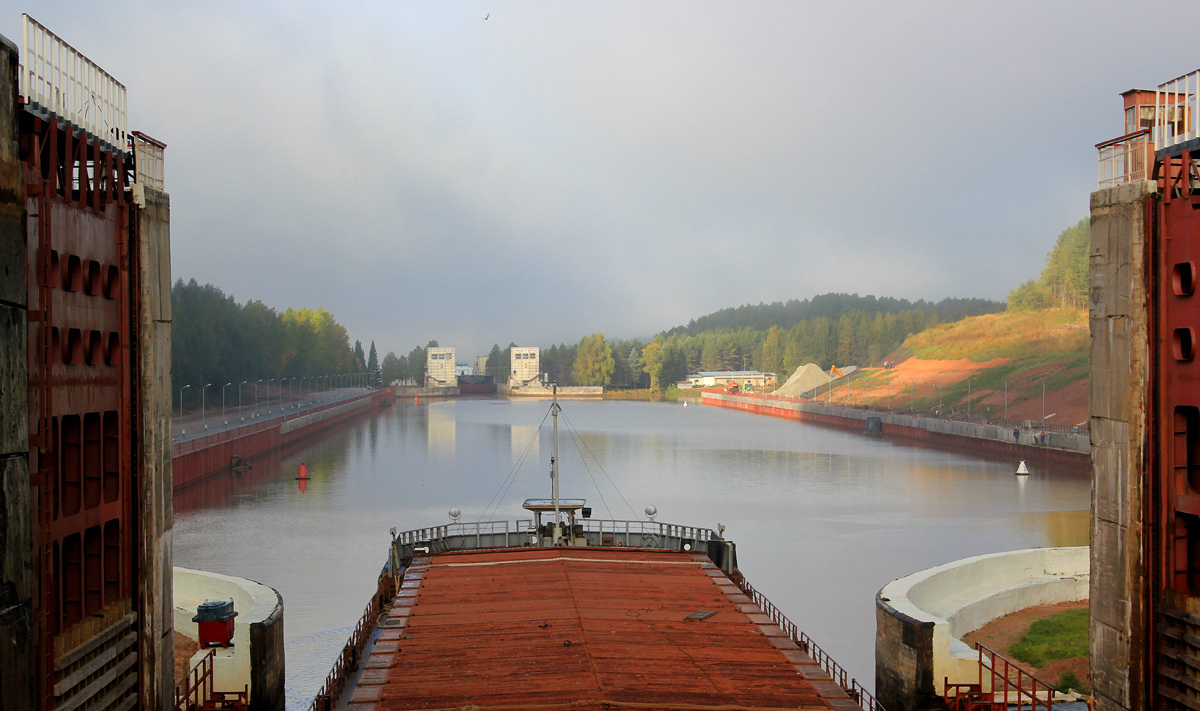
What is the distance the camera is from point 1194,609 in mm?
13758

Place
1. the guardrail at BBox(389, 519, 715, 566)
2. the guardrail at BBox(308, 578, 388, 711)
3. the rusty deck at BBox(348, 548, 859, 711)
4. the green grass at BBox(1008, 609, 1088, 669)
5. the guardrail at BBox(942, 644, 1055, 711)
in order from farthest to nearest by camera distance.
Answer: the guardrail at BBox(389, 519, 715, 566)
the green grass at BBox(1008, 609, 1088, 669)
the guardrail at BBox(942, 644, 1055, 711)
the guardrail at BBox(308, 578, 388, 711)
the rusty deck at BBox(348, 548, 859, 711)

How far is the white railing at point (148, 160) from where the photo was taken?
15.3m

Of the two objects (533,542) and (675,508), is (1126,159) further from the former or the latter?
(675,508)

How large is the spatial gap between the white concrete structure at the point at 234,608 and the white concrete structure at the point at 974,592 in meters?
13.6

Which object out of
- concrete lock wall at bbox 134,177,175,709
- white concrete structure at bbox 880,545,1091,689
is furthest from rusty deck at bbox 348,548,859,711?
white concrete structure at bbox 880,545,1091,689

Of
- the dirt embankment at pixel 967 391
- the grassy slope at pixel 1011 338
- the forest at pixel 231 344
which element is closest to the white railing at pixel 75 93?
the forest at pixel 231 344

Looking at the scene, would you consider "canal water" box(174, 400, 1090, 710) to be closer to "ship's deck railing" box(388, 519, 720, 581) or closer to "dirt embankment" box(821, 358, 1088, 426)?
"ship's deck railing" box(388, 519, 720, 581)

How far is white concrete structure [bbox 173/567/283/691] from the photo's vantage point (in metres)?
18.9

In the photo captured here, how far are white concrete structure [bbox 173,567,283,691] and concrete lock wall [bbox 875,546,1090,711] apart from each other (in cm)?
1326

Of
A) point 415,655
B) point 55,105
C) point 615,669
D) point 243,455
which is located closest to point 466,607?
point 415,655

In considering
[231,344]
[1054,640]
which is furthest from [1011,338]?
[1054,640]

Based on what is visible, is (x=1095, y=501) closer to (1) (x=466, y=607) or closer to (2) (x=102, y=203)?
(1) (x=466, y=607)

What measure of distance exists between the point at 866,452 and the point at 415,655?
239 feet

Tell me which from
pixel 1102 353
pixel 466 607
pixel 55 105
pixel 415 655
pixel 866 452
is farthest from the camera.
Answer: pixel 866 452
